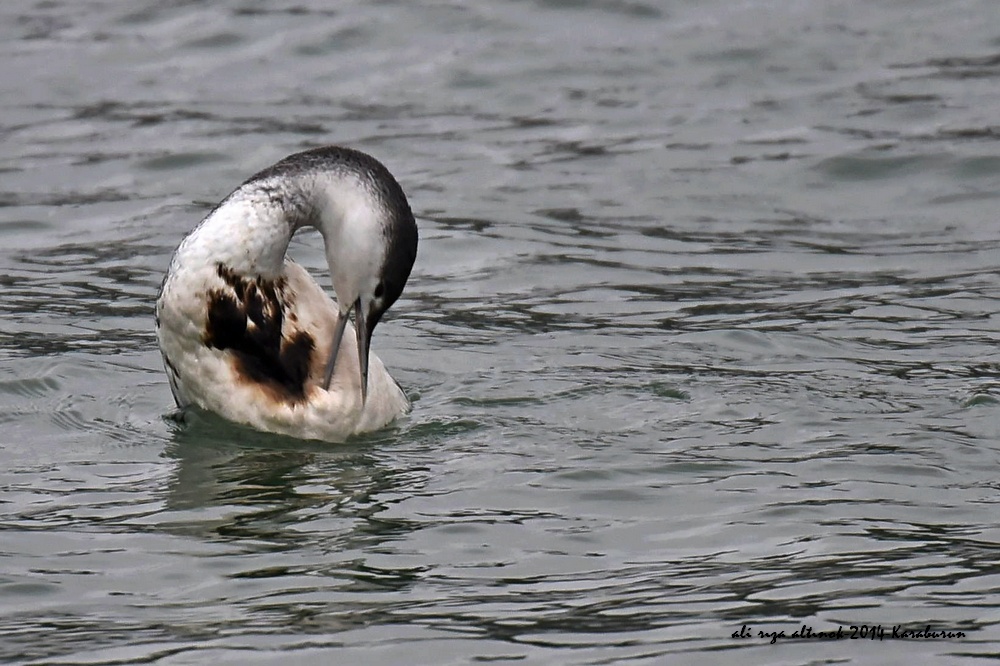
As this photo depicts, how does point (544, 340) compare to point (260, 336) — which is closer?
point (260, 336)

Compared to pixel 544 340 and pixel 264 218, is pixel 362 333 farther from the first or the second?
pixel 544 340

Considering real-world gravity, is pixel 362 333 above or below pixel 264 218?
below

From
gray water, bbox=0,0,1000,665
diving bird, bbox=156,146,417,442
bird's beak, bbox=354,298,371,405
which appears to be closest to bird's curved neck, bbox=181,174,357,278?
diving bird, bbox=156,146,417,442

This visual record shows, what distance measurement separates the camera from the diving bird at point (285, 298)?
23.2 ft

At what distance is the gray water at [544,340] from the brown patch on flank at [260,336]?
26cm

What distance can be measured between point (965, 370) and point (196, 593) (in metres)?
4.18

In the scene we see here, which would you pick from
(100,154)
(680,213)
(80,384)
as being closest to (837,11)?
(680,213)

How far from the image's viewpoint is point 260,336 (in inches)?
285

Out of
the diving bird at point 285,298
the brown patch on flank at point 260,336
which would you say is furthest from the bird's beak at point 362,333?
the brown patch on flank at point 260,336

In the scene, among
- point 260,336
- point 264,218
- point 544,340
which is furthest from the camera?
point 544,340

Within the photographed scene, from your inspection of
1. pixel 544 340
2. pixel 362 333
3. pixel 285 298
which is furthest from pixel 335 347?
pixel 544 340

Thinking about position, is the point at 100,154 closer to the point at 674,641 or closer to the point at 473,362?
the point at 473,362

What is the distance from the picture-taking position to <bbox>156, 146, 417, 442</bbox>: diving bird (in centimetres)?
706

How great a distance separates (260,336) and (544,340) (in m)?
2.25
